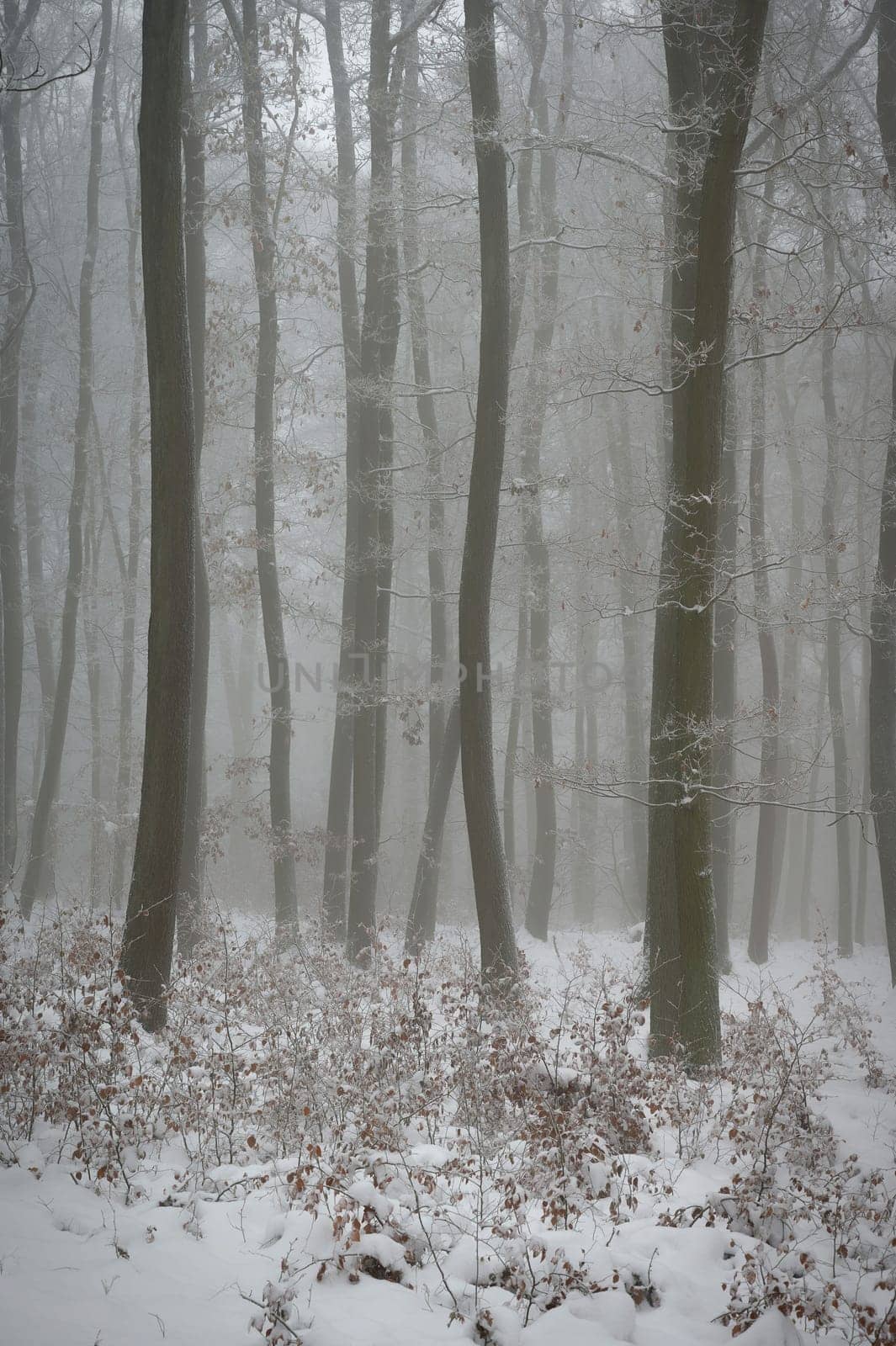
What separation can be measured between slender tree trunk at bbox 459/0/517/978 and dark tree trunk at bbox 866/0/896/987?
4.96 metres

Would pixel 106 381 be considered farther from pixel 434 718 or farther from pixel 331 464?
pixel 434 718

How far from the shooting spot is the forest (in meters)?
3.75

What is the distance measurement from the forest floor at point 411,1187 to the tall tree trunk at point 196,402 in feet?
14.5

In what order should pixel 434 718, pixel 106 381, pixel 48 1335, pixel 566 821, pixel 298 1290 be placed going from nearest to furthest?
pixel 48 1335 → pixel 298 1290 → pixel 434 718 → pixel 106 381 → pixel 566 821

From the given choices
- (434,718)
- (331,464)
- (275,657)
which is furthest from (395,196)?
(434,718)

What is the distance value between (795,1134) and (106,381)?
18637mm

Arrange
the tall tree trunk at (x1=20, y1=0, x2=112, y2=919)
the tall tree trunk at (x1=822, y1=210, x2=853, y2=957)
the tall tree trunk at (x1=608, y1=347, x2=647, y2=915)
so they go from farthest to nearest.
Result: the tall tree trunk at (x1=608, y1=347, x2=647, y2=915), the tall tree trunk at (x1=822, y1=210, x2=853, y2=957), the tall tree trunk at (x1=20, y1=0, x2=112, y2=919)

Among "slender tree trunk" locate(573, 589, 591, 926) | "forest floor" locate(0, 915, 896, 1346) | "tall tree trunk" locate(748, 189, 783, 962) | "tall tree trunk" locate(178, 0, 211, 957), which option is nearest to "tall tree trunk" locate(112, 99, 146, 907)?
"tall tree trunk" locate(178, 0, 211, 957)

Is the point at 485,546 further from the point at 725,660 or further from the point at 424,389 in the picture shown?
the point at 725,660

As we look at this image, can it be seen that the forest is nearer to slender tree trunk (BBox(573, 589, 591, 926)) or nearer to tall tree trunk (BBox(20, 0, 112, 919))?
tall tree trunk (BBox(20, 0, 112, 919))

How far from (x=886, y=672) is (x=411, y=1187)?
9784 millimetres

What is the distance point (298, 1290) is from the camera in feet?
11.1

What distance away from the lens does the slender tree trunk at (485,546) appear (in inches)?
344

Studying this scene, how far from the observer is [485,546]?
887 centimetres
